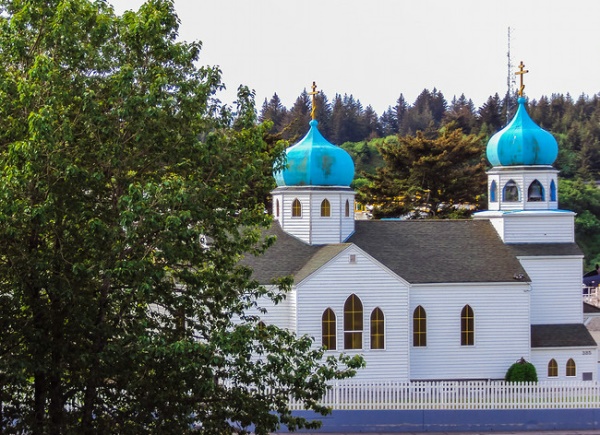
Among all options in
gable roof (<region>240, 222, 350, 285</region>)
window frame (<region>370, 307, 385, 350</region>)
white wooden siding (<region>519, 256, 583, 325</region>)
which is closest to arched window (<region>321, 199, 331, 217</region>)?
gable roof (<region>240, 222, 350, 285</region>)

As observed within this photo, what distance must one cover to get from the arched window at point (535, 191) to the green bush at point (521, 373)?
6.15m

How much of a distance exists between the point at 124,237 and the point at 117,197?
32.1 inches

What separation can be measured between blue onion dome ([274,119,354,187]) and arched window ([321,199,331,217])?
613 millimetres

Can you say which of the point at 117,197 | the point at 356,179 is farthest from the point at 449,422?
the point at 356,179

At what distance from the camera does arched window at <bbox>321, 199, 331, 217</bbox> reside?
137 ft

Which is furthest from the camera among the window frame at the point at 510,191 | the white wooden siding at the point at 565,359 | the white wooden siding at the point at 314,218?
the window frame at the point at 510,191

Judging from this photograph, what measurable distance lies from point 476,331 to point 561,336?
3044mm

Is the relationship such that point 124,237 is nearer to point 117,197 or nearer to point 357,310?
point 117,197

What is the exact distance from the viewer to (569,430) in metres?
34.2

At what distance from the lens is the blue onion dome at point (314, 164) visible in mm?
41469

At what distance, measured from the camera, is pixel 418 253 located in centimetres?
4116

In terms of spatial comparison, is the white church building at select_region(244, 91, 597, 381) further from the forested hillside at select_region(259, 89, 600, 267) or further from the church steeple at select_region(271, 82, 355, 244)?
the forested hillside at select_region(259, 89, 600, 267)

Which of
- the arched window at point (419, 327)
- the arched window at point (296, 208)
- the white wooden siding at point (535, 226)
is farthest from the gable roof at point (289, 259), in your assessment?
the white wooden siding at point (535, 226)

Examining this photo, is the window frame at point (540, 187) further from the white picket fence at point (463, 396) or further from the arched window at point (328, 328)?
the white picket fence at point (463, 396)
